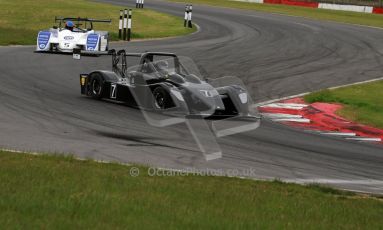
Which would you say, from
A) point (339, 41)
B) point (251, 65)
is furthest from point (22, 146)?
point (339, 41)

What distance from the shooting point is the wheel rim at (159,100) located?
531 inches

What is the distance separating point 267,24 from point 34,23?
11.7 metres

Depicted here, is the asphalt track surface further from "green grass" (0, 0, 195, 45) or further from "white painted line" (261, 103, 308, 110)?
"green grass" (0, 0, 195, 45)

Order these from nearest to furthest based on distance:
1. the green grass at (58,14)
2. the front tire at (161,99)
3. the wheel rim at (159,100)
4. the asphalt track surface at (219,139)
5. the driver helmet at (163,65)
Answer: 1. the asphalt track surface at (219,139)
2. the front tire at (161,99)
3. the wheel rim at (159,100)
4. the driver helmet at (163,65)
5. the green grass at (58,14)

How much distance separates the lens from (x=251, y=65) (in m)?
22.4

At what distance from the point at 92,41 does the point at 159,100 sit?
23.5 feet

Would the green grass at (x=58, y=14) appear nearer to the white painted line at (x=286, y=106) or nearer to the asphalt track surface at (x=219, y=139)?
the asphalt track surface at (x=219, y=139)

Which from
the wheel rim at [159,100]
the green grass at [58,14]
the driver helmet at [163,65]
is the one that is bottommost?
the green grass at [58,14]

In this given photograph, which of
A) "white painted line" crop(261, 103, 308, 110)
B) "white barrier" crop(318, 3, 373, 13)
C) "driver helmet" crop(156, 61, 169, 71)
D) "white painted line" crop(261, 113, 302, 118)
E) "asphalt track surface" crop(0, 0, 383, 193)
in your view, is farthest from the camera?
"white barrier" crop(318, 3, 373, 13)

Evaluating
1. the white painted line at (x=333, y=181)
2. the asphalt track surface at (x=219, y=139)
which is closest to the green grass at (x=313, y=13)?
the asphalt track surface at (x=219, y=139)

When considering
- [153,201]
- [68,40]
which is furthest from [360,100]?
[153,201]

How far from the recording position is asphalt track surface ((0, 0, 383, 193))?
9797 mm

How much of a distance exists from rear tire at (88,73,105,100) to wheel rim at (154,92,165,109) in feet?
5.59

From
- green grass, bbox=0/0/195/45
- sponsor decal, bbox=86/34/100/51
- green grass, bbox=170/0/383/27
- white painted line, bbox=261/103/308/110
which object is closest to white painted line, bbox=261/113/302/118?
white painted line, bbox=261/103/308/110
